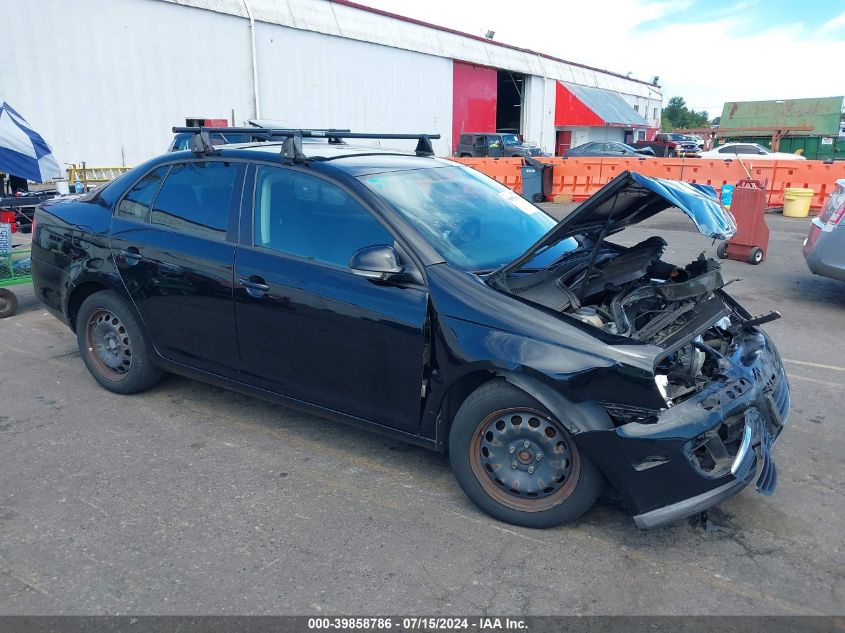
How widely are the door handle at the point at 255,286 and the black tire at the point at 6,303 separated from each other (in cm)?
435

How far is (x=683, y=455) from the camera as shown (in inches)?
111

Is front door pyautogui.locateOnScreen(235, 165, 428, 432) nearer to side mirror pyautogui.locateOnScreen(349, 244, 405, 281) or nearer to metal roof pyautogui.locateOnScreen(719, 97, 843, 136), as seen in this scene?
side mirror pyautogui.locateOnScreen(349, 244, 405, 281)

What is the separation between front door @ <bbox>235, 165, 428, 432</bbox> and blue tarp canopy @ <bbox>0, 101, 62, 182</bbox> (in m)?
4.59

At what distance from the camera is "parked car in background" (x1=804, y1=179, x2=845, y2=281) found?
22.4 feet

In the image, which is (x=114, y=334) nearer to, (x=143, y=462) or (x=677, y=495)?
(x=143, y=462)

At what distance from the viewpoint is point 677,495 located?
2.86 m

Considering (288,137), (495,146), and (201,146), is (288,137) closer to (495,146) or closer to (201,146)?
(201,146)

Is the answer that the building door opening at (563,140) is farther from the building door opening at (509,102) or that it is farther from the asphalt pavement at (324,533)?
the asphalt pavement at (324,533)

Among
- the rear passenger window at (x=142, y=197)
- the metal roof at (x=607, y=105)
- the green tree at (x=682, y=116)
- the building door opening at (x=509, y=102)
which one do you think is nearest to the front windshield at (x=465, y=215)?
the rear passenger window at (x=142, y=197)

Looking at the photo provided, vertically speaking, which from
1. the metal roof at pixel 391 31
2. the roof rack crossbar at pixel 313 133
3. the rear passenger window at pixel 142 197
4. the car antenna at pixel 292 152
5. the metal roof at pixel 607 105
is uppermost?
the metal roof at pixel 391 31

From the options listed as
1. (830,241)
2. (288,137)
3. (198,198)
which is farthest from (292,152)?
(830,241)

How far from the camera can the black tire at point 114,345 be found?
15.0ft

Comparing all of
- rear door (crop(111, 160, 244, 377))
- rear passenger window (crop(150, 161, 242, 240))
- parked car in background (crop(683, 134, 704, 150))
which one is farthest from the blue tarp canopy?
parked car in background (crop(683, 134, 704, 150))

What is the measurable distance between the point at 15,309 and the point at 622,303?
634 cm
